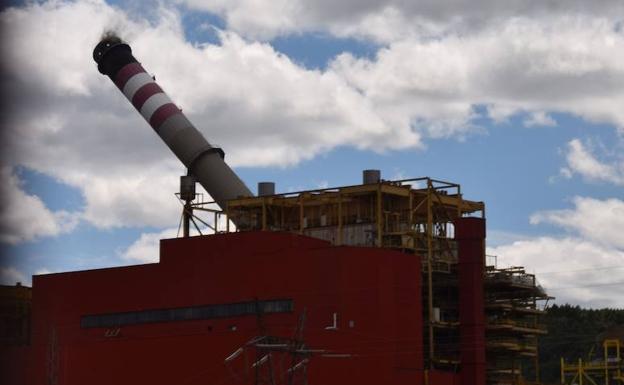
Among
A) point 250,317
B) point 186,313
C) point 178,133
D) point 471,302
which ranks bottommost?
point 250,317

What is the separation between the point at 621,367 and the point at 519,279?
11.4 meters

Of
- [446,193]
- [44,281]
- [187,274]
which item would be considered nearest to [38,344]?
[44,281]

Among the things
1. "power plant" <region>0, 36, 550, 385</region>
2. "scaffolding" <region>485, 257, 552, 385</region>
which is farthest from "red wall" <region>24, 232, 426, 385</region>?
"scaffolding" <region>485, 257, 552, 385</region>

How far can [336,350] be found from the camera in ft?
244

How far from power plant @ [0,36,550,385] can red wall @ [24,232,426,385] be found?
0.08 meters

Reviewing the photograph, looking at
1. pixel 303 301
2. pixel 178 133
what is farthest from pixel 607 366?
pixel 178 133

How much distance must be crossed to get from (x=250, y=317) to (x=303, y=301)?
3.42 metres

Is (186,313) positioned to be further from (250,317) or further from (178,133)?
→ (178,133)

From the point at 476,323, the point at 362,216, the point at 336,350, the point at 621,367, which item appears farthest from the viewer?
the point at 621,367

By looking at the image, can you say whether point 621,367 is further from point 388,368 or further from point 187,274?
point 187,274

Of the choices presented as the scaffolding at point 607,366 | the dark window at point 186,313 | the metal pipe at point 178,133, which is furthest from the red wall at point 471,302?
the metal pipe at point 178,133

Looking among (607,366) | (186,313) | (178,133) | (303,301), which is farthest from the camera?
(178,133)

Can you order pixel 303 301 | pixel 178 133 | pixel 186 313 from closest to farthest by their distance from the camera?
pixel 303 301 < pixel 186 313 < pixel 178 133

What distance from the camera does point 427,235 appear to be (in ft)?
273
